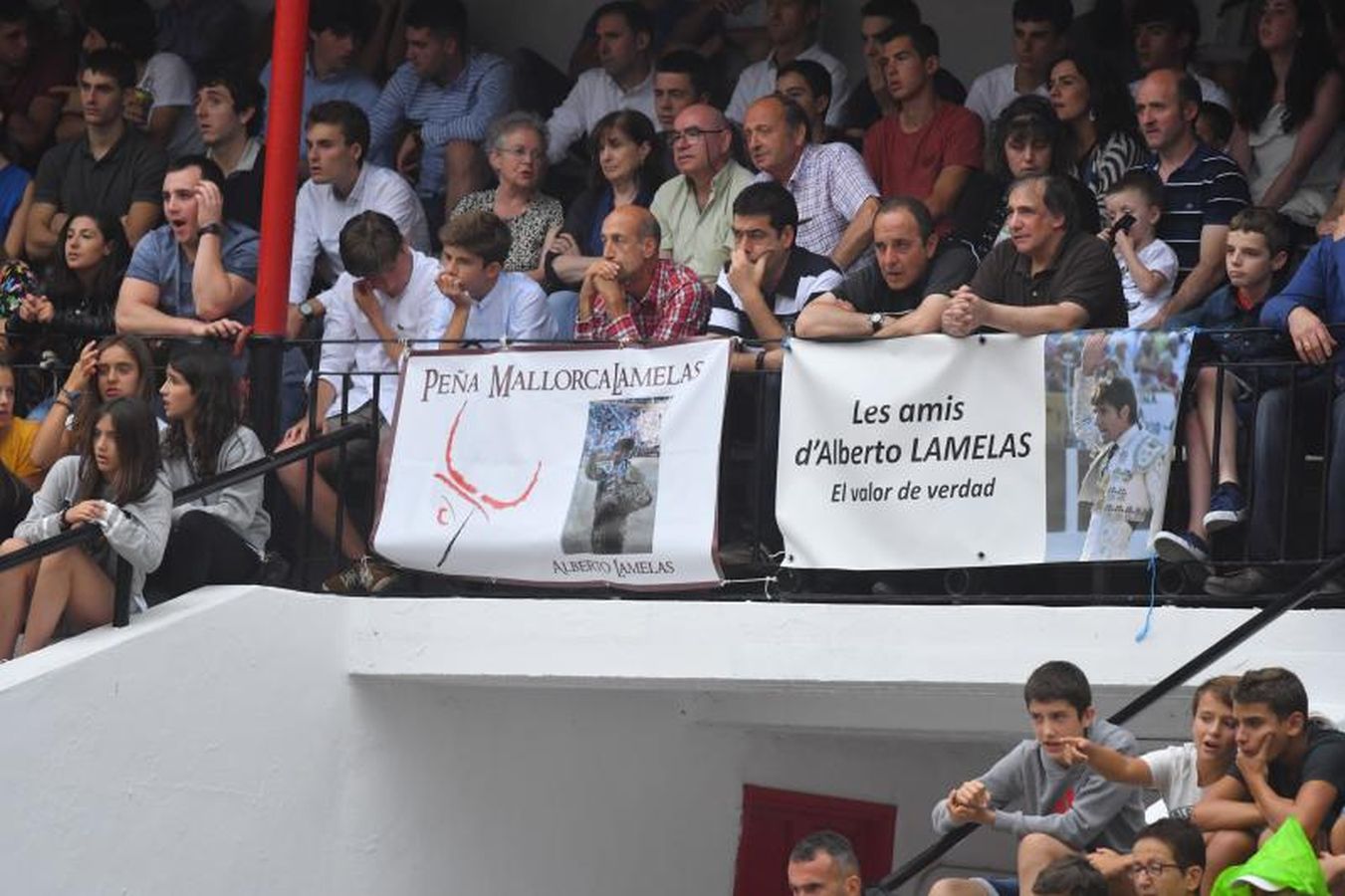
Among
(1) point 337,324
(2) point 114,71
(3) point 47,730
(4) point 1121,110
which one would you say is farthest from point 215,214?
(4) point 1121,110

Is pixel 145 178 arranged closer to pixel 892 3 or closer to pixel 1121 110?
pixel 892 3

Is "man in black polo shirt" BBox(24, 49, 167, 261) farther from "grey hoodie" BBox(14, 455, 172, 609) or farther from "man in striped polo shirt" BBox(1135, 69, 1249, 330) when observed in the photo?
"man in striped polo shirt" BBox(1135, 69, 1249, 330)

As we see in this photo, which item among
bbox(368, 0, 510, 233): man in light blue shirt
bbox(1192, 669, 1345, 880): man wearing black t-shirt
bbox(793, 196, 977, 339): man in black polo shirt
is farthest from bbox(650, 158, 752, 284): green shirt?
bbox(1192, 669, 1345, 880): man wearing black t-shirt

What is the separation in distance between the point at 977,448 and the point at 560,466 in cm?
174

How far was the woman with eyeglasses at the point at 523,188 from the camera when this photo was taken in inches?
517

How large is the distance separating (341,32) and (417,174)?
947mm

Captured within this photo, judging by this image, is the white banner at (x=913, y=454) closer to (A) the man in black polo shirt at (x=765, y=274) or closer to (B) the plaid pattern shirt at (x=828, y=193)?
(A) the man in black polo shirt at (x=765, y=274)

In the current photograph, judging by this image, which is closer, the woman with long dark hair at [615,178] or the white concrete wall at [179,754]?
the white concrete wall at [179,754]

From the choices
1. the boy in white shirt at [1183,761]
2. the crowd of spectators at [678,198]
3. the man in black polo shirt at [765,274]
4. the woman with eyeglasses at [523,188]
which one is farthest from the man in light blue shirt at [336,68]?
the boy in white shirt at [1183,761]

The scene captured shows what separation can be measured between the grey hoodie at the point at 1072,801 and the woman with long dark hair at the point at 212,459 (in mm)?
3461

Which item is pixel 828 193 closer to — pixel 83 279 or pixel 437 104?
pixel 437 104

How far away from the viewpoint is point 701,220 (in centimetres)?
1252

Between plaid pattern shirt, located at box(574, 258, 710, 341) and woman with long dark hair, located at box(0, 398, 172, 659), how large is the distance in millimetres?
1921

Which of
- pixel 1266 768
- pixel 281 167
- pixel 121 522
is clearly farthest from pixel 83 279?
pixel 1266 768
